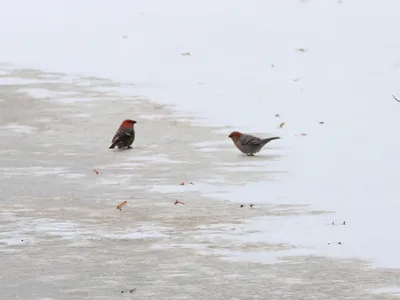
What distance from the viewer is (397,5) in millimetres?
26625

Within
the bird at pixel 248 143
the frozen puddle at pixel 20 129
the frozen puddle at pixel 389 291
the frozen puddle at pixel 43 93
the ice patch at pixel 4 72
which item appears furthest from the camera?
the ice patch at pixel 4 72

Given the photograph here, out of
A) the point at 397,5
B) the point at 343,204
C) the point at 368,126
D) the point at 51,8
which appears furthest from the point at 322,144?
the point at 51,8

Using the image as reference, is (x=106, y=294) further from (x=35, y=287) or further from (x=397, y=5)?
(x=397, y=5)

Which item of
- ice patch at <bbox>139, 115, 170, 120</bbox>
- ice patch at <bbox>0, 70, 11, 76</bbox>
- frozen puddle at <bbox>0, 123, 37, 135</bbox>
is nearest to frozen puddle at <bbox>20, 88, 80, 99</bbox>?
ice patch at <bbox>0, 70, 11, 76</bbox>

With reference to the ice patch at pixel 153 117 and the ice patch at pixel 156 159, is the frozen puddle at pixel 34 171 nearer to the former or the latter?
the ice patch at pixel 156 159

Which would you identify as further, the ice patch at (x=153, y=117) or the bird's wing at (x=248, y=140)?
the ice patch at (x=153, y=117)

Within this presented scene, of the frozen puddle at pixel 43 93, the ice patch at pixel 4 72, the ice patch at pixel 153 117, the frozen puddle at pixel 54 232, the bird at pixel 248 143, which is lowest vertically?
the ice patch at pixel 4 72

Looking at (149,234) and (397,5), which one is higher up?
(149,234)

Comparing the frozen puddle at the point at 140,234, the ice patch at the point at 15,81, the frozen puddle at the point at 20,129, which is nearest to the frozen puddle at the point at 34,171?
the frozen puddle at the point at 20,129

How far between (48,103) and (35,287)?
10.4 meters

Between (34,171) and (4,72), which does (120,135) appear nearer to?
(34,171)

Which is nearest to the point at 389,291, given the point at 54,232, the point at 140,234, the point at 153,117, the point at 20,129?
the point at 140,234

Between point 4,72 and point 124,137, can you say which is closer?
point 124,137

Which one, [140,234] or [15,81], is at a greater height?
[140,234]
